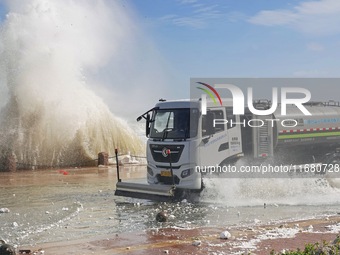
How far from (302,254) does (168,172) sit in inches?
326

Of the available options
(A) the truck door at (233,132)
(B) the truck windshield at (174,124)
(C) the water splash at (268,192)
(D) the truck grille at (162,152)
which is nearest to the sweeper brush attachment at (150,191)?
(D) the truck grille at (162,152)

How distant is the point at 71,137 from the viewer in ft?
101

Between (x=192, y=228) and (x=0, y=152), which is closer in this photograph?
(x=192, y=228)

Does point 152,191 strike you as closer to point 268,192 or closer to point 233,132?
point 233,132

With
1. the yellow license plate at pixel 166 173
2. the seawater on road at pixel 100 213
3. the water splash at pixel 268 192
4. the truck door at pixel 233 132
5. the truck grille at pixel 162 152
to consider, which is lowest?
the seawater on road at pixel 100 213

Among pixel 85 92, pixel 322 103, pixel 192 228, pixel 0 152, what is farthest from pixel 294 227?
pixel 85 92

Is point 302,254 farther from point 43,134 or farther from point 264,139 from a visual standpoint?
point 43,134

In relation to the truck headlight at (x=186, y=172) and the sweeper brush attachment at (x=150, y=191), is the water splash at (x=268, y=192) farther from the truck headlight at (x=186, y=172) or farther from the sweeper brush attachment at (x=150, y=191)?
the sweeper brush attachment at (x=150, y=191)

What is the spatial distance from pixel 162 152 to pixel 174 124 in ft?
2.71

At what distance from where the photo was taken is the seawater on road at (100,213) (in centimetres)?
1110

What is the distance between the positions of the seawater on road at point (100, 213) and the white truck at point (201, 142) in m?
0.60

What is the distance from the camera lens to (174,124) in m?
14.5

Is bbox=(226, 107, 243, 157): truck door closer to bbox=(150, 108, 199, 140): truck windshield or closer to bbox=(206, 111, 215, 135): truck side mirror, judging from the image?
bbox=(206, 111, 215, 135): truck side mirror

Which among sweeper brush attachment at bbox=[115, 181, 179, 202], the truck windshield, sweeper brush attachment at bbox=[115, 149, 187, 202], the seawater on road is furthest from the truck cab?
the seawater on road
